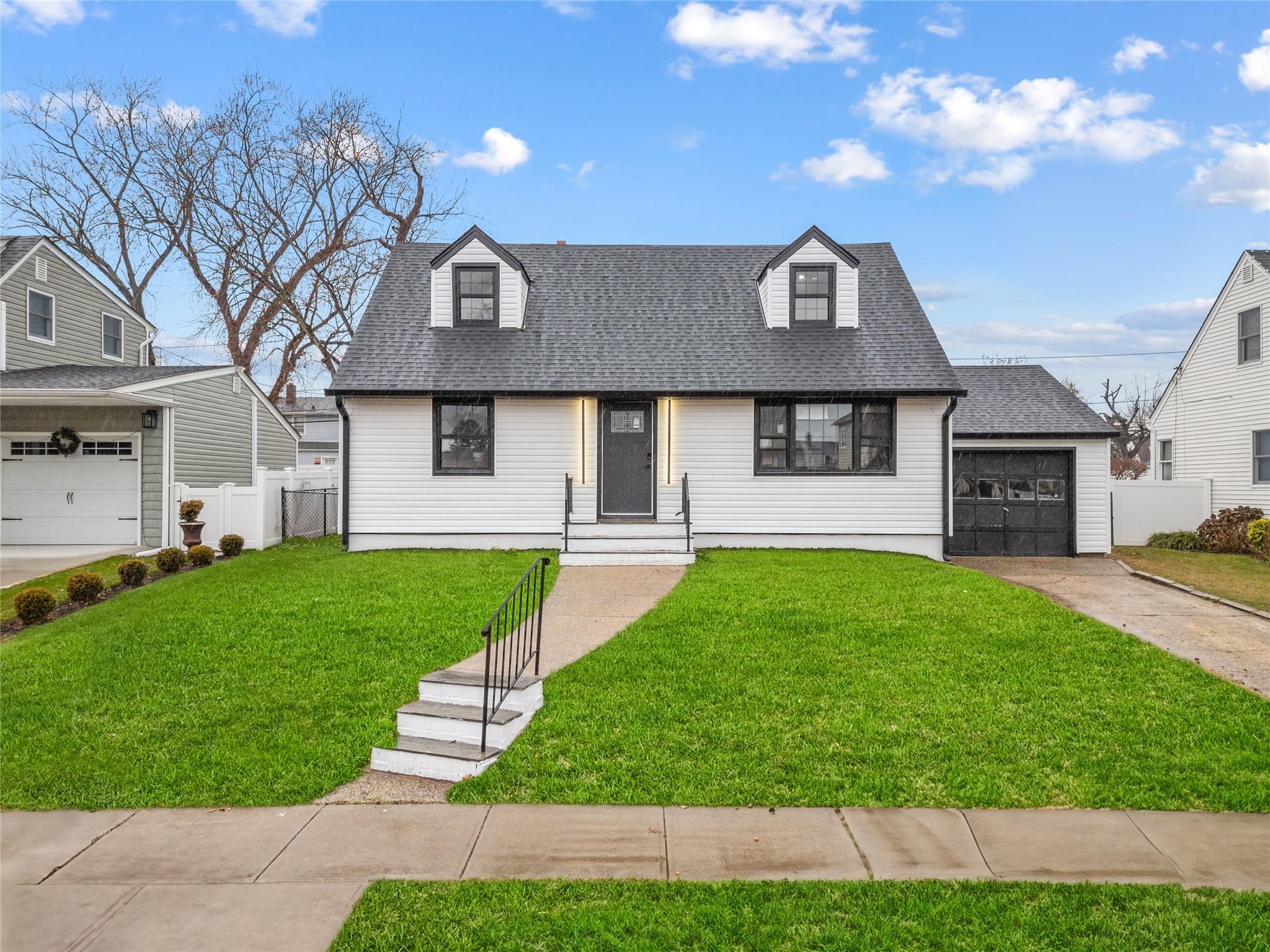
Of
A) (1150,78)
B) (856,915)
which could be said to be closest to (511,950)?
(856,915)

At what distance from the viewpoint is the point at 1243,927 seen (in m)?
3.06

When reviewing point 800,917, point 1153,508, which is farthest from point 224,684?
point 1153,508

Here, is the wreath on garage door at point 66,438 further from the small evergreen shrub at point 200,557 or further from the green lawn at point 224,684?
the green lawn at point 224,684

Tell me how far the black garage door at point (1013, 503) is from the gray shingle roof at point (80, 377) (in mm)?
16922

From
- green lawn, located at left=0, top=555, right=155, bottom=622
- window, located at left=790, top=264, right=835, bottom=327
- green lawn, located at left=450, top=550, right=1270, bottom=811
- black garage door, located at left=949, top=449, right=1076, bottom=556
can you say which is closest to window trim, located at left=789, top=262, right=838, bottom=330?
window, located at left=790, top=264, right=835, bottom=327

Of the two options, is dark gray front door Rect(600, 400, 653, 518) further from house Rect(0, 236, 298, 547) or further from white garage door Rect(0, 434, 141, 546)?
white garage door Rect(0, 434, 141, 546)

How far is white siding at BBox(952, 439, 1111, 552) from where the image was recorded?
1462 centimetres

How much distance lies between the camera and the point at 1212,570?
13258 millimetres

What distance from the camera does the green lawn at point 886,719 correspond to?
4398 millimetres

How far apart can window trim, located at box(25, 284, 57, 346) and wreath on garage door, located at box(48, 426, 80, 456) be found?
3.52 metres

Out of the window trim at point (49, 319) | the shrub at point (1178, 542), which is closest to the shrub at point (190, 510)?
the window trim at point (49, 319)

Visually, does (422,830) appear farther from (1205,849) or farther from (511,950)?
(1205,849)

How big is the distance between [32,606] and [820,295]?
44.1ft

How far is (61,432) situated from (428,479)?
8400mm
